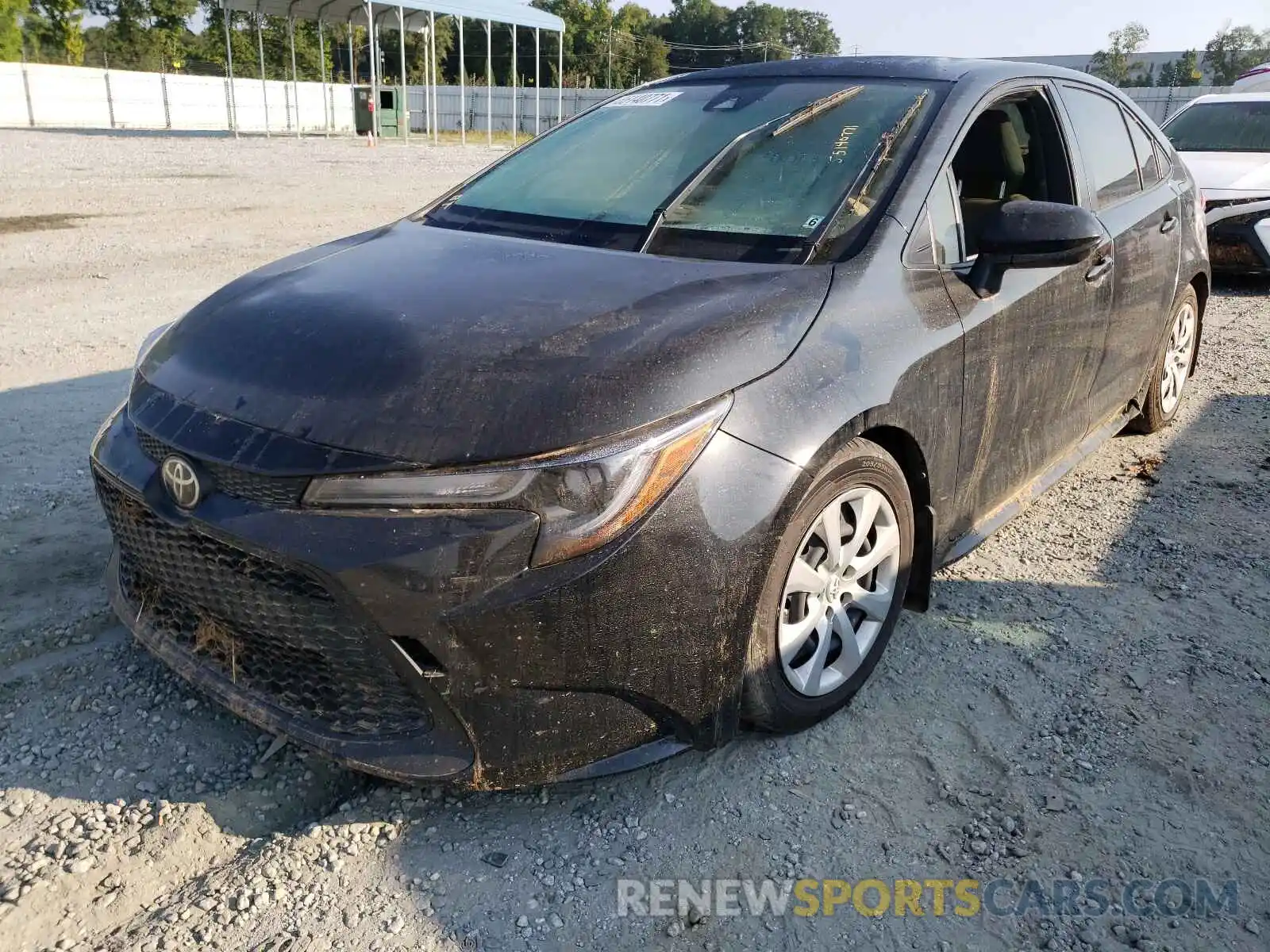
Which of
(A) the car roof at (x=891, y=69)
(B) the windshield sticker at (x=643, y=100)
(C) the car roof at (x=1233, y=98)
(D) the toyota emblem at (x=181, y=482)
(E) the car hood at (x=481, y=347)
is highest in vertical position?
(C) the car roof at (x=1233, y=98)

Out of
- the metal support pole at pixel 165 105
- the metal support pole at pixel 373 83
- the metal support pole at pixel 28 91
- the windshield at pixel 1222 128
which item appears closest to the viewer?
the windshield at pixel 1222 128

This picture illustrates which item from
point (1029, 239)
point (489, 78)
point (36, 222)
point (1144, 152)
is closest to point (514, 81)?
point (489, 78)

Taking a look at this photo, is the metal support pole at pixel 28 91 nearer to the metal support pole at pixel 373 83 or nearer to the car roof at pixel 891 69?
the metal support pole at pixel 373 83

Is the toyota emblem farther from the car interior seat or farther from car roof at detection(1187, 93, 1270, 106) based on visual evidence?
car roof at detection(1187, 93, 1270, 106)

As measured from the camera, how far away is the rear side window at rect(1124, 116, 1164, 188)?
422 centimetres

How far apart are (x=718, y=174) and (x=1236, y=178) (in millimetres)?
7693

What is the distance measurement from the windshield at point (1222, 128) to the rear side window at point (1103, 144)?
6179 millimetres

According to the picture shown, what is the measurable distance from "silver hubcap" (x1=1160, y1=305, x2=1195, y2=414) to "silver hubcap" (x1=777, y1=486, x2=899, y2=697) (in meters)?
2.86

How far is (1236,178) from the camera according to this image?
8609 mm

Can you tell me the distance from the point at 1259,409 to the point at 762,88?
390 centimetres

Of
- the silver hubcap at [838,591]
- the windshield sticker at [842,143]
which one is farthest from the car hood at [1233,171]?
the silver hubcap at [838,591]

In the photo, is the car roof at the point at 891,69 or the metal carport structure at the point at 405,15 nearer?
the car roof at the point at 891,69

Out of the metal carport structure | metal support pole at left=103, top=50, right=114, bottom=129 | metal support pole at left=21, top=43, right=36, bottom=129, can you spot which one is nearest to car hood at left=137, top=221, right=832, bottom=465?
the metal carport structure

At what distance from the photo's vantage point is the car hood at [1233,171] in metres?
8.55
